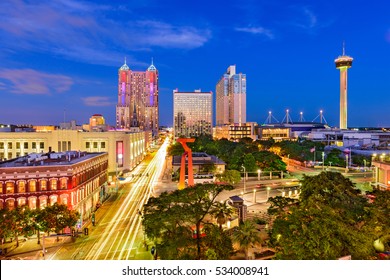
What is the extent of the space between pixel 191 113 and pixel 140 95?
35.1 m

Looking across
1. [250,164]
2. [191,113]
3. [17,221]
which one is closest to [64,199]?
[17,221]

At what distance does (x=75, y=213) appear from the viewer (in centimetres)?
2519

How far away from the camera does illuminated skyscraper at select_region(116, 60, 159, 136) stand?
191625 mm

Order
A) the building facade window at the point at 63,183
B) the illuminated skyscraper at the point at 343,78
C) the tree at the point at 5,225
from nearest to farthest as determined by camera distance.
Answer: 1. the tree at the point at 5,225
2. the building facade window at the point at 63,183
3. the illuminated skyscraper at the point at 343,78

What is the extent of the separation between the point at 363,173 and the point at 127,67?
551ft

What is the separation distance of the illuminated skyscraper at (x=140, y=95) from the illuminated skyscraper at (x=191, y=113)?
14.0 m

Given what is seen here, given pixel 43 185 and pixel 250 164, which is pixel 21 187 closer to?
pixel 43 185

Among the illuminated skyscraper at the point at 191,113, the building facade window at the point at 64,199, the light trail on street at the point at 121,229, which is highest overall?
the illuminated skyscraper at the point at 191,113

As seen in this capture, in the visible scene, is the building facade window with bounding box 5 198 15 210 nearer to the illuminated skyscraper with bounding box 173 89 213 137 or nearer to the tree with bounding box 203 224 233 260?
the tree with bounding box 203 224 233 260

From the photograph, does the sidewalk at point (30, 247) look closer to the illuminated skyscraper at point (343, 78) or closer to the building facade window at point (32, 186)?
the building facade window at point (32, 186)

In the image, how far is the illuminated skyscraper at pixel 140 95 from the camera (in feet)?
629

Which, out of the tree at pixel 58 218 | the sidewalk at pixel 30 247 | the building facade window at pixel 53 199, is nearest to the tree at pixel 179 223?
the tree at pixel 58 218

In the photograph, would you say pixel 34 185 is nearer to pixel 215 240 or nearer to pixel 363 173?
pixel 215 240

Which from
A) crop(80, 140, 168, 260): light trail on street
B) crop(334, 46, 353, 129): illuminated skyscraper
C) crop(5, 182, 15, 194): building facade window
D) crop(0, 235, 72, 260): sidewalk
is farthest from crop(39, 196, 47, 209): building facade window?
crop(334, 46, 353, 129): illuminated skyscraper
